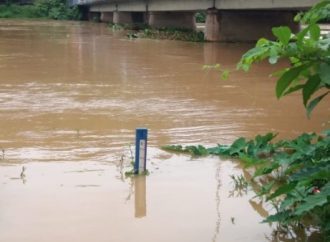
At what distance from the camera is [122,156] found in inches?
252

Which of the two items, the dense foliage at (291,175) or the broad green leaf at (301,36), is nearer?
the broad green leaf at (301,36)

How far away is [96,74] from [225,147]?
814 centimetres

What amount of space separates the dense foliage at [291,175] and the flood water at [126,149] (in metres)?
0.20

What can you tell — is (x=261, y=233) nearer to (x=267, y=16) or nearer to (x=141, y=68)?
(x=141, y=68)

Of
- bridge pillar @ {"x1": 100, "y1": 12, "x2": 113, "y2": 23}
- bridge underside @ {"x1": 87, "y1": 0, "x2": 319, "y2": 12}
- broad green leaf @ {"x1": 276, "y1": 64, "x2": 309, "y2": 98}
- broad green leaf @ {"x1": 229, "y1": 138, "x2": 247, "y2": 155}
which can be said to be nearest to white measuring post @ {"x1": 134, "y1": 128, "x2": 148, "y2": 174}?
broad green leaf @ {"x1": 229, "y1": 138, "x2": 247, "y2": 155}

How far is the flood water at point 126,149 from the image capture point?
4.53 metres

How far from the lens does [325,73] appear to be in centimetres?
322

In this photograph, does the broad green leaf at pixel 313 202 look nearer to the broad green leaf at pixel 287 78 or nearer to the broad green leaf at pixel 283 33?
the broad green leaf at pixel 287 78

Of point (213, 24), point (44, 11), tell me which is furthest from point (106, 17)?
point (213, 24)

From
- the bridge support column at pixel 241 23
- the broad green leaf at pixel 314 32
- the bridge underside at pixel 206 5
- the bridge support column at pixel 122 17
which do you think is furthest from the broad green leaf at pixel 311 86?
the bridge support column at pixel 122 17

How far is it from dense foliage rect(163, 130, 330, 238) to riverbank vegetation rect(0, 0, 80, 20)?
68.4 meters

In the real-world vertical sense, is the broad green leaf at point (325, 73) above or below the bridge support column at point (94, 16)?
above

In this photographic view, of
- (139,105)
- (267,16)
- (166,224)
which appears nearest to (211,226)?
(166,224)

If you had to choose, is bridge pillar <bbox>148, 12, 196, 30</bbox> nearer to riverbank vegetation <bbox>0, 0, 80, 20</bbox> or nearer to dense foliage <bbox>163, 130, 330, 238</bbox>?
riverbank vegetation <bbox>0, 0, 80, 20</bbox>
